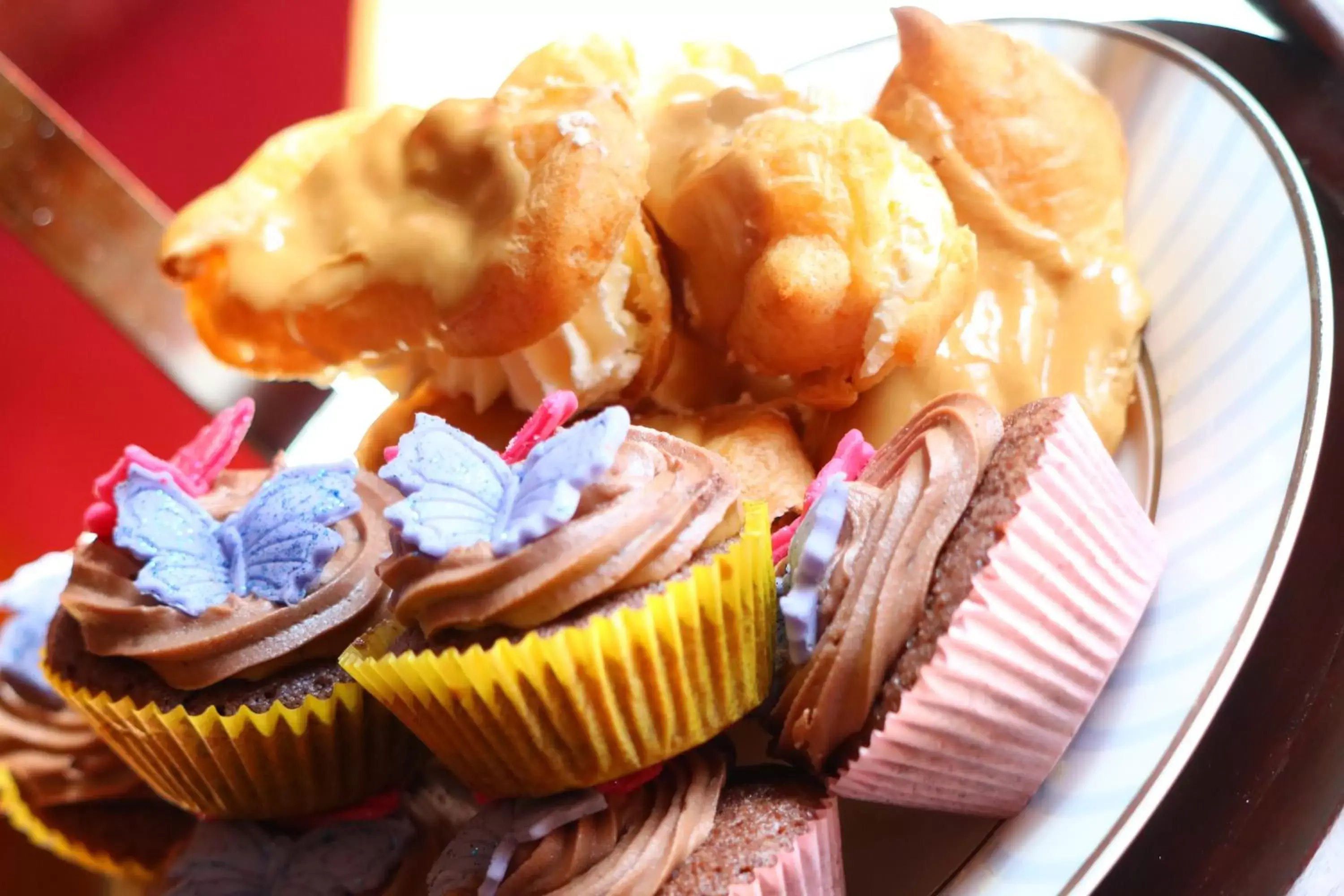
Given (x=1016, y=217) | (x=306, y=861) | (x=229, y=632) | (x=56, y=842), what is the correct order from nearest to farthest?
(x=229, y=632) → (x=306, y=861) → (x=56, y=842) → (x=1016, y=217)

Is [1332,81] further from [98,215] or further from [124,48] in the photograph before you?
[124,48]

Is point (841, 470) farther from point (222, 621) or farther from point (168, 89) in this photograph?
point (168, 89)

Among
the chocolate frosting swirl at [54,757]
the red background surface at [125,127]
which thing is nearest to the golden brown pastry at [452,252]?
the chocolate frosting swirl at [54,757]

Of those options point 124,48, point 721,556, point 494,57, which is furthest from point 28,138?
point 721,556

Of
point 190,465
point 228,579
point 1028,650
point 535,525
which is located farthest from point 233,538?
point 1028,650

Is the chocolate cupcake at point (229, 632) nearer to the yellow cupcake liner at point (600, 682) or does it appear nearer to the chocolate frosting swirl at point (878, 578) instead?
A: the yellow cupcake liner at point (600, 682)

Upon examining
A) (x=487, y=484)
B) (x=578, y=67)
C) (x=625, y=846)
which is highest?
(x=578, y=67)
